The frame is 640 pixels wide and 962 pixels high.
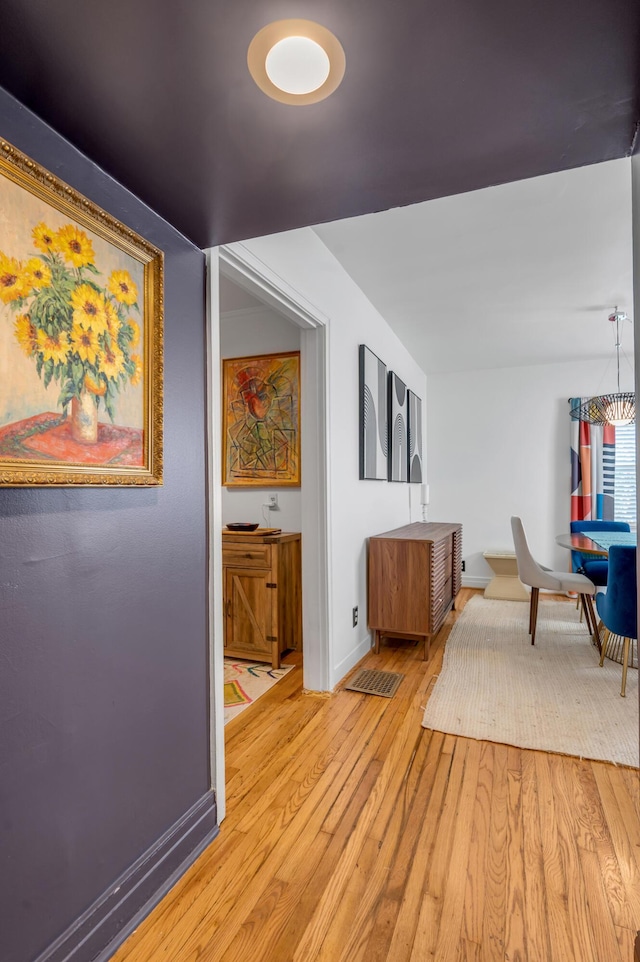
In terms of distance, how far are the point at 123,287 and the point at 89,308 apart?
15 cm

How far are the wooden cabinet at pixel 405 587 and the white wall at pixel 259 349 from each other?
2.18 feet

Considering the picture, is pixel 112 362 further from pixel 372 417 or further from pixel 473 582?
pixel 473 582

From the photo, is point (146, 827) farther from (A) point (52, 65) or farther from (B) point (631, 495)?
(B) point (631, 495)

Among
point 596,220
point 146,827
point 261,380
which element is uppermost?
point 596,220

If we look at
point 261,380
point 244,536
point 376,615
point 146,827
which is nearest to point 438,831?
point 146,827

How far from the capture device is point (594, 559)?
4355mm

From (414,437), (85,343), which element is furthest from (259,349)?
(85,343)

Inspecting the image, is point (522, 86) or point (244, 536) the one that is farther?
point (244, 536)

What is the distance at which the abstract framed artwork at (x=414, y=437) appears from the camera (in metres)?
4.82

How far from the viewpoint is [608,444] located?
5242 mm

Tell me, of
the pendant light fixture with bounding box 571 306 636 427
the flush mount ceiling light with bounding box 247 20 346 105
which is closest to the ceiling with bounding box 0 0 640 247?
the flush mount ceiling light with bounding box 247 20 346 105

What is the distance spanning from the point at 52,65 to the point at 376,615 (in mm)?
3139

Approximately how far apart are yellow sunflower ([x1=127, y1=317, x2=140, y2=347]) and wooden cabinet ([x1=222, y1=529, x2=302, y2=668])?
196cm

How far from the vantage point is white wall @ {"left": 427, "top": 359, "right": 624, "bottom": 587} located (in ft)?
18.0
